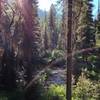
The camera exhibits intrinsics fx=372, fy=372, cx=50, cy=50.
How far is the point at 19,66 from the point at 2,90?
3.88 metres

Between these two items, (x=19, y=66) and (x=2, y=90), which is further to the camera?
(x=19, y=66)

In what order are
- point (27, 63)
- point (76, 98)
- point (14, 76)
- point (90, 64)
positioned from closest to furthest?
A: point (76, 98) < point (27, 63) < point (14, 76) < point (90, 64)

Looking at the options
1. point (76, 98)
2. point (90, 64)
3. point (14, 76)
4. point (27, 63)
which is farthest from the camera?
Result: point (90, 64)

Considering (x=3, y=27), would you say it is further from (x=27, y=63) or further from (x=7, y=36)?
(x=27, y=63)

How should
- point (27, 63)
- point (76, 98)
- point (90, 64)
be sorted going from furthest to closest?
point (90, 64), point (27, 63), point (76, 98)

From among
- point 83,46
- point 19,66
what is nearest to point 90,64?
point 83,46

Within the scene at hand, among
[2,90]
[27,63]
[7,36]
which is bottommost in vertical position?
[2,90]

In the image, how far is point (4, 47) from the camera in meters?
35.9

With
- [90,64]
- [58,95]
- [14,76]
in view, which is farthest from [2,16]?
[90,64]

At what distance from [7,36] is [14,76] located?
13.7 ft

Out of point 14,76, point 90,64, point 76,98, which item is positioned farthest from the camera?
point 90,64

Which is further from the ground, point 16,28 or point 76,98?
point 16,28

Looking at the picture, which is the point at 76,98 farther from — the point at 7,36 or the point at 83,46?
the point at 83,46

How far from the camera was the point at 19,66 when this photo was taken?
37.2 meters
